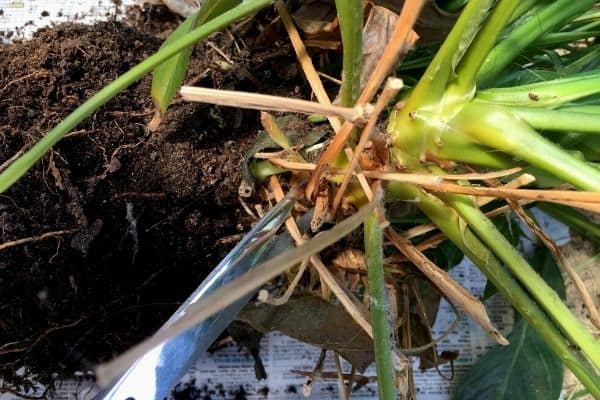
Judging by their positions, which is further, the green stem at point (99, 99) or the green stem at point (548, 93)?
the green stem at point (548, 93)

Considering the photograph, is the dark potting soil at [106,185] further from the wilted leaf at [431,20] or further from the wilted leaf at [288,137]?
the wilted leaf at [431,20]

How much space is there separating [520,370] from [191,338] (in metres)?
0.48

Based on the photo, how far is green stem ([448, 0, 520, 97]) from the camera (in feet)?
1.39

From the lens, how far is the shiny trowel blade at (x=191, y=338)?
0.47 meters

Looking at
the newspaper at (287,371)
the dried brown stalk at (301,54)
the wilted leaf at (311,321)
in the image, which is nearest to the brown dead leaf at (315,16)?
the dried brown stalk at (301,54)

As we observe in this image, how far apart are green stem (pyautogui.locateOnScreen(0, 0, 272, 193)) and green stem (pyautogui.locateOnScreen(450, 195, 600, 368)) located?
23 centimetres

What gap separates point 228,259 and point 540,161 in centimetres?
26

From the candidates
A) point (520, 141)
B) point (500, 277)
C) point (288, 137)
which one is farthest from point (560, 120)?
point (288, 137)

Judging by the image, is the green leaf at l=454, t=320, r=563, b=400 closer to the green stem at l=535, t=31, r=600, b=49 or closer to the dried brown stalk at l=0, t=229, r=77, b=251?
the green stem at l=535, t=31, r=600, b=49

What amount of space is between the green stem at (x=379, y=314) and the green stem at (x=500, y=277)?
0.05m

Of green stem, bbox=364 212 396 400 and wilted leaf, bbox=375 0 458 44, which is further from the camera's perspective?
wilted leaf, bbox=375 0 458 44

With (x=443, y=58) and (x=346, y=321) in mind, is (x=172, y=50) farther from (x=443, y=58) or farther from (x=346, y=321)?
(x=346, y=321)

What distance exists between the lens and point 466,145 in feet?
1.56

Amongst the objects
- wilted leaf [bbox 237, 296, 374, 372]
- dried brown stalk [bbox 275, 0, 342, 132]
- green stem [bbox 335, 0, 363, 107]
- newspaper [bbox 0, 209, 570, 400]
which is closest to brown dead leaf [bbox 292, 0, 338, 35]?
dried brown stalk [bbox 275, 0, 342, 132]
